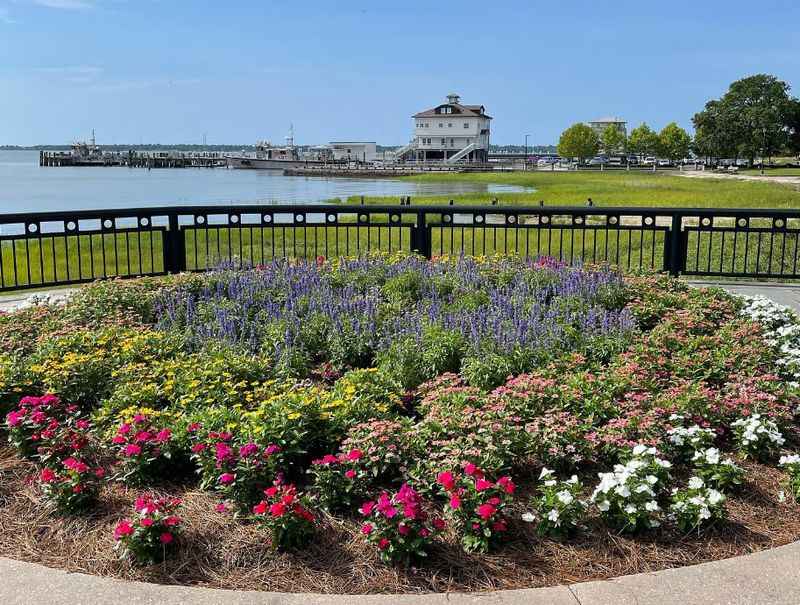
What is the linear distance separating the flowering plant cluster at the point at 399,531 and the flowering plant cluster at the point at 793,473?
2153 mm

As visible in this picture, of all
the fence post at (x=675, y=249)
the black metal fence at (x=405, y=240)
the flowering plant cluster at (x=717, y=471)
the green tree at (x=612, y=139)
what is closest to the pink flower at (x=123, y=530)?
the flowering plant cluster at (x=717, y=471)

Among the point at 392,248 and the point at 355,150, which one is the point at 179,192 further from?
the point at 355,150

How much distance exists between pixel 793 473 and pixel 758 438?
1.24ft

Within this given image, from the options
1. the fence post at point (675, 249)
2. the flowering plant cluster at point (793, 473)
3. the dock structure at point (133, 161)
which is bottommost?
the flowering plant cluster at point (793, 473)

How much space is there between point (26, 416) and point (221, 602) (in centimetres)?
227

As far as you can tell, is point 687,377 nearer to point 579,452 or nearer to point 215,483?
point 579,452

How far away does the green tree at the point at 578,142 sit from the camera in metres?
147

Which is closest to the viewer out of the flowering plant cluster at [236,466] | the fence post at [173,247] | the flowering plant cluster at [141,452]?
the flowering plant cluster at [236,466]

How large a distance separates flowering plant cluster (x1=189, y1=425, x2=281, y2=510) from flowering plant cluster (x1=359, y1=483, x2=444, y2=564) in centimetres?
72

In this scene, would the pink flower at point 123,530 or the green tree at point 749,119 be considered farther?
the green tree at point 749,119

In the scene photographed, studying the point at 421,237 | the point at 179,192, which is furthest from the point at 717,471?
the point at 179,192

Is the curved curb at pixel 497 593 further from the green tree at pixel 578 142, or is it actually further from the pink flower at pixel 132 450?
the green tree at pixel 578 142

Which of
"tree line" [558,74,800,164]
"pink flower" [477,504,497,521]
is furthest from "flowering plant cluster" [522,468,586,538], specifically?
"tree line" [558,74,800,164]

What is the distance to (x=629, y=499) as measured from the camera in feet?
12.7
